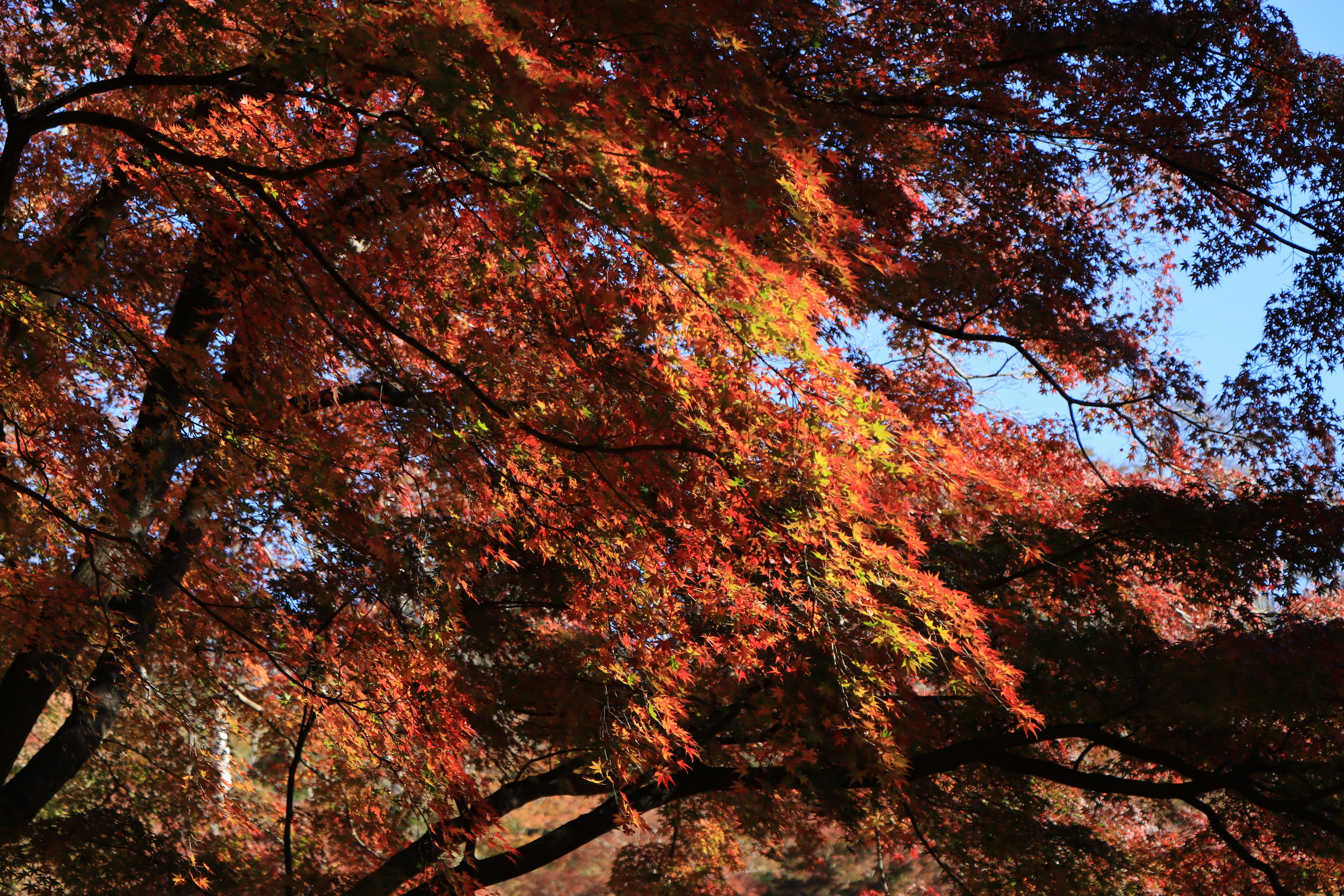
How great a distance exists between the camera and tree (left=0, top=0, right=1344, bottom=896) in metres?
3.43

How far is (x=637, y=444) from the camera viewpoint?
3.75m

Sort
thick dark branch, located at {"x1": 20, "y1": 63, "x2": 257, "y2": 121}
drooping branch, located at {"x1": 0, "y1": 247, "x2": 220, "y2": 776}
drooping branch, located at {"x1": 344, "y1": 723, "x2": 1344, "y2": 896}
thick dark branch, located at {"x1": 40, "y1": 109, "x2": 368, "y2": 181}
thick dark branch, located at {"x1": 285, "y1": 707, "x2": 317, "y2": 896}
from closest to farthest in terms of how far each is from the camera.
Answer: thick dark branch, located at {"x1": 40, "y1": 109, "x2": 368, "y2": 181}
thick dark branch, located at {"x1": 20, "y1": 63, "x2": 257, "y2": 121}
drooping branch, located at {"x1": 0, "y1": 247, "x2": 220, "y2": 776}
thick dark branch, located at {"x1": 285, "y1": 707, "x2": 317, "y2": 896}
drooping branch, located at {"x1": 344, "y1": 723, "x2": 1344, "y2": 896}

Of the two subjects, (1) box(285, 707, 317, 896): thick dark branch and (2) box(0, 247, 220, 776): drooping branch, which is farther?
(1) box(285, 707, 317, 896): thick dark branch

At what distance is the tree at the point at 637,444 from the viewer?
11.3ft

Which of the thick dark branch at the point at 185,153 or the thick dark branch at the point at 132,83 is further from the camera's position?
the thick dark branch at the point at 132,83

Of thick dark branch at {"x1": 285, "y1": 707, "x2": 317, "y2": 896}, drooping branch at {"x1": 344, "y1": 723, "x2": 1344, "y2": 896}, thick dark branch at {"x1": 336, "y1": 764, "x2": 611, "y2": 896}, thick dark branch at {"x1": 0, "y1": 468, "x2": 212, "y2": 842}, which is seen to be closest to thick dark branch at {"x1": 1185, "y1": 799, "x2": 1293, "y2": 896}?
drooping branch at {"x1": 344, "y1": 723, "x2": 1344, "y2": 896}

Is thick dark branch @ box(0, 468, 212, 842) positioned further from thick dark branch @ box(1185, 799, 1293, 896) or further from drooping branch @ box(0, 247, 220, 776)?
thick dark branch @ box(1185, 799, 1293, 896)

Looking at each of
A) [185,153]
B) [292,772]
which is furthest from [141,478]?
[185,153]

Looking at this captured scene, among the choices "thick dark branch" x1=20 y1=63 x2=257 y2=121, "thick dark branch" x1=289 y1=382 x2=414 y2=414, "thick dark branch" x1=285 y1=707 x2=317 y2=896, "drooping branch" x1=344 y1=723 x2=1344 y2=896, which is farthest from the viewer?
"drooping branch" x1=344 y1=723 x2=1344 y2=896

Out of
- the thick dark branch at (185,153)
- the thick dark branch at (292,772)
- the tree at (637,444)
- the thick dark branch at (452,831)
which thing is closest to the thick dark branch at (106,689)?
the tree at (637,444)

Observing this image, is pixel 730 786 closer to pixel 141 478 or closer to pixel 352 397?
pixel 352 397

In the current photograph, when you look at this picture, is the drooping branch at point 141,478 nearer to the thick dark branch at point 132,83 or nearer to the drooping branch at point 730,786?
the thick dark branch at point 132,83

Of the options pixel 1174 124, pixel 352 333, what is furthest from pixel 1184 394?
pixel 352 333

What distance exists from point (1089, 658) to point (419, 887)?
4.82 metres
